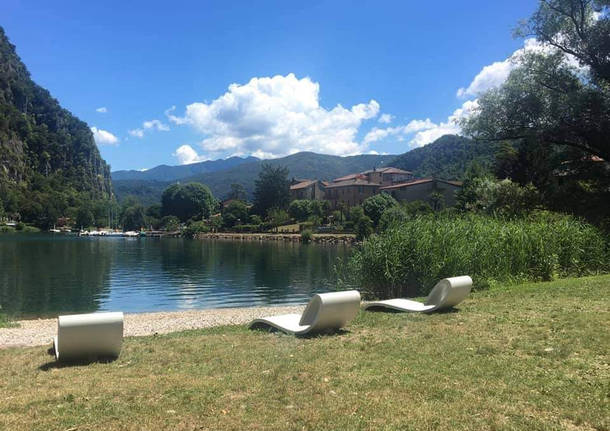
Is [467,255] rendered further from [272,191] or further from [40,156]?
[40,156]

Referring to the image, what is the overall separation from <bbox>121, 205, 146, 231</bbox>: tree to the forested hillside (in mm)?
10548

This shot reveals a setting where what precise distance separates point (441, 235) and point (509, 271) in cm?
228

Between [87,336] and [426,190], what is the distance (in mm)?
87133

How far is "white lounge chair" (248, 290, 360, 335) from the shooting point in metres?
7.44

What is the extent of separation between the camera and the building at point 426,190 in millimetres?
85562

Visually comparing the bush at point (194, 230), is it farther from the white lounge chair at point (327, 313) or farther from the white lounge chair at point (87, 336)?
the white lounge chair at point (87, 336)

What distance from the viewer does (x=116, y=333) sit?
625 cm

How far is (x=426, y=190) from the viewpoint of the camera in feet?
293

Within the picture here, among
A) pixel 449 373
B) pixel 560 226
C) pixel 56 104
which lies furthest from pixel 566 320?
pixel 56 104

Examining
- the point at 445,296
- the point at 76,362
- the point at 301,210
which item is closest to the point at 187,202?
the point at 301,210

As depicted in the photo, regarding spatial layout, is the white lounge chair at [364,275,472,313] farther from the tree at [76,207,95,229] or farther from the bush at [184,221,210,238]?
the tree at [76,207,95,229]

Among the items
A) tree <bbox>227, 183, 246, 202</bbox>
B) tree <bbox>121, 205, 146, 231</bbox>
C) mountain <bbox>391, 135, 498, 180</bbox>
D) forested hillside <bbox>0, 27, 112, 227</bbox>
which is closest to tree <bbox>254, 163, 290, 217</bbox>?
mountain <bbox>391, 135, 498, 180</bbox>

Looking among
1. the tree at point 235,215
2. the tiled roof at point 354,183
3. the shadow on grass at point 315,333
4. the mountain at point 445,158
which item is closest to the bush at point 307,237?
the tiled roof at point 354,183

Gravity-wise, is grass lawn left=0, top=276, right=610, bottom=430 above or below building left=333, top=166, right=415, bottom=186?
below
